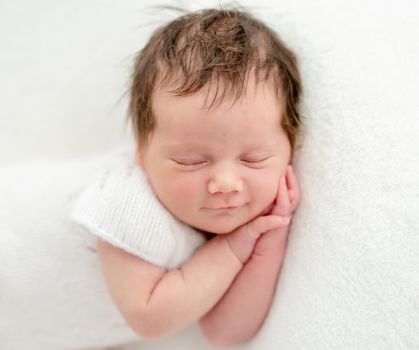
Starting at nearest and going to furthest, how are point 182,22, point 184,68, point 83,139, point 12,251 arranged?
point 184,68
point 182,22
point 12,251
point 83,139

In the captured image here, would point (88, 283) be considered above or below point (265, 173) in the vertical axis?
below

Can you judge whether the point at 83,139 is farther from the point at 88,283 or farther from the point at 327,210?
the point at 327,210

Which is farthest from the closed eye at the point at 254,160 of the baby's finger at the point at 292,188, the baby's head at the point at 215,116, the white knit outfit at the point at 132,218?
the white knit outfit at the point at 132,218

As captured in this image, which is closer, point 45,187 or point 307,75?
point 307,75

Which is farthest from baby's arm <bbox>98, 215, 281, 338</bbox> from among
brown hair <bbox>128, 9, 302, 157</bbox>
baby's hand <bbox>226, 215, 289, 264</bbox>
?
brown hair <bbox>128, 9, 302, 157</bbox>

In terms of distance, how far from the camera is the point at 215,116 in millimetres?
898

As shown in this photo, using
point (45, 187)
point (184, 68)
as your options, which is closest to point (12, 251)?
point (45, 187)

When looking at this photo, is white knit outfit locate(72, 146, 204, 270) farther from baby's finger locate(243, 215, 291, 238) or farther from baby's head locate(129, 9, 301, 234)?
baby's finger locate(243, 215, 291, 238)

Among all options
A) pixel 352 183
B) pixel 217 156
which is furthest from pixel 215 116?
pixel 352 183

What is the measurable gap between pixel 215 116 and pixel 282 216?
0.27 metres

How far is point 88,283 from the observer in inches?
45.4

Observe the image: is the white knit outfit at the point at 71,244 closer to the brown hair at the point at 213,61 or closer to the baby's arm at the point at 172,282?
the baby's arm at the point at 172,282

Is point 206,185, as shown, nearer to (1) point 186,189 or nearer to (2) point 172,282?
(1) point 186,189

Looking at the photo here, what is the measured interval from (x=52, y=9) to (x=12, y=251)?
2.48 ft
